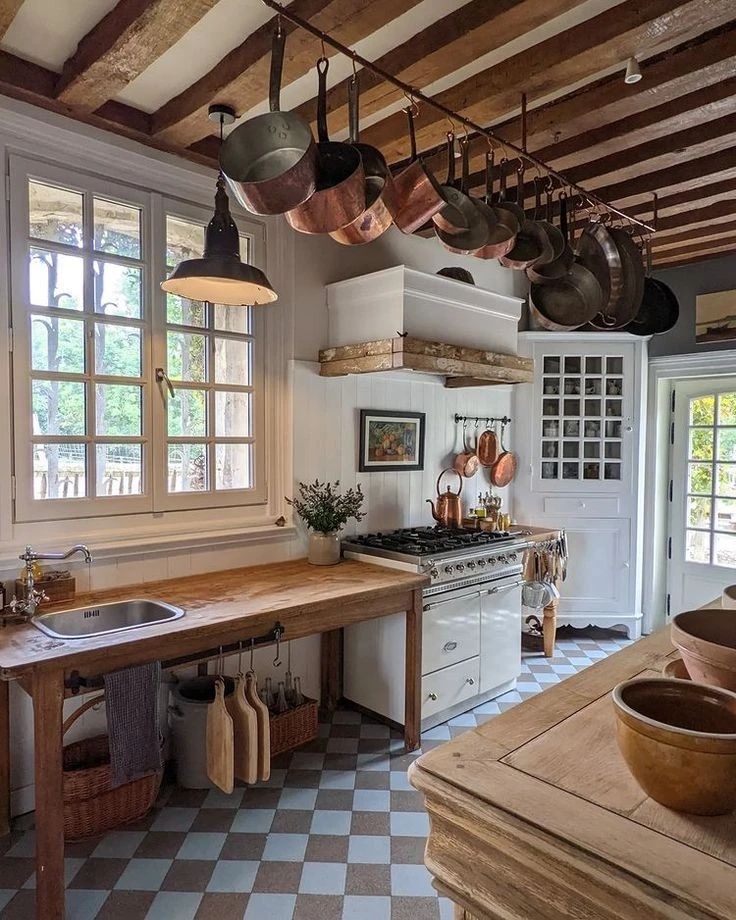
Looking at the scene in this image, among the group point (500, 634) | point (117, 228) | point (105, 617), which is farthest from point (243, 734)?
point (117, 228)

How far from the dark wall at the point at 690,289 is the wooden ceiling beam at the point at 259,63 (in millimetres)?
3384

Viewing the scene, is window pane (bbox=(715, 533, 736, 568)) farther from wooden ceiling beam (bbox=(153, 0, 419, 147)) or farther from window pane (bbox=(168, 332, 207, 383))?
wooden ceiling beam (bbox=(153, 0, 419, 147))

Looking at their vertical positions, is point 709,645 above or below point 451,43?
below

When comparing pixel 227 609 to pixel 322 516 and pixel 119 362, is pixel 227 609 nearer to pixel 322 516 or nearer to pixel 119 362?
pixel 322 516

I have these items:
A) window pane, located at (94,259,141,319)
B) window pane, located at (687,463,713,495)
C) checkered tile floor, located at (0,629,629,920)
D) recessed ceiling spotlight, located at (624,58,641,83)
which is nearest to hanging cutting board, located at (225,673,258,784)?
checkered tile floor, located at (0,629,629,920)

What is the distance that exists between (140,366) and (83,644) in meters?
1.28

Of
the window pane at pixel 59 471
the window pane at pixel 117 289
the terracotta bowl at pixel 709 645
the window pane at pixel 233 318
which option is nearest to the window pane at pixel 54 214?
the window pane at pixel 117 289

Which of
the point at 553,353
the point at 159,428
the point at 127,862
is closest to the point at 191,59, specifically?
the point at 159,428

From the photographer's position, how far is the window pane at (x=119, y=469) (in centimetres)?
262

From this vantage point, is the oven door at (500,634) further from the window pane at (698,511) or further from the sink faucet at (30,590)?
the sink faucet at (30,590)

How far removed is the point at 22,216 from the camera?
2.38 meters

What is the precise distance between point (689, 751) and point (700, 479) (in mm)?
4124

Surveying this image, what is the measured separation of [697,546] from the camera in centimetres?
448

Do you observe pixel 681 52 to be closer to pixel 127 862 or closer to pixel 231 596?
pixel 231 596
